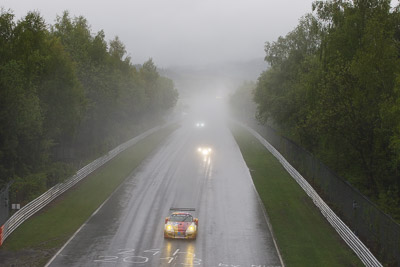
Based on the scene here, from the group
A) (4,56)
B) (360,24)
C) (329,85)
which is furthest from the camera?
(4,56)

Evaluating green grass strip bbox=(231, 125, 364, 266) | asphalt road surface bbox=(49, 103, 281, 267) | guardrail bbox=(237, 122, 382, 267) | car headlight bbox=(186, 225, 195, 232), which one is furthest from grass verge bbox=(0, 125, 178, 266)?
guardrail bbox=(237, 122, 382, 267)

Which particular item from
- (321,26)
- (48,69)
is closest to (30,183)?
(48,69)

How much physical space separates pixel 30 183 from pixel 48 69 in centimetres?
1650

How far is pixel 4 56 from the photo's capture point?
40.8 meters

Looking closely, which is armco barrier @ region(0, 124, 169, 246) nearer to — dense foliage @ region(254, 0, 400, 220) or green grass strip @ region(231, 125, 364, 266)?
green grass strip @ region(231, 125, 364, 266)

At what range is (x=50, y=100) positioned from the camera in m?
47.2

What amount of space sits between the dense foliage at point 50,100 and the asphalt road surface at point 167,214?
24.3 feet

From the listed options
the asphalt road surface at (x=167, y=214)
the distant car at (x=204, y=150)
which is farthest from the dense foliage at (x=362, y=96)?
the distant car at (x=204, y=150)

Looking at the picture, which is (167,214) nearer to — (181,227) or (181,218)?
(181,218)

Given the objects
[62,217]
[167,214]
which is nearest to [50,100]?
[62,217]

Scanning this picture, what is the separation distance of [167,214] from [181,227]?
6208mm

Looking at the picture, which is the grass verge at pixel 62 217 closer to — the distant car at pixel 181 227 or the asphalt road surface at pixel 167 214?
the asphalt road surface at pixel 167 214

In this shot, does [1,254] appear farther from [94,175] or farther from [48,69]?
[48,69]

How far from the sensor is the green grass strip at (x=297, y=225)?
943 inches
